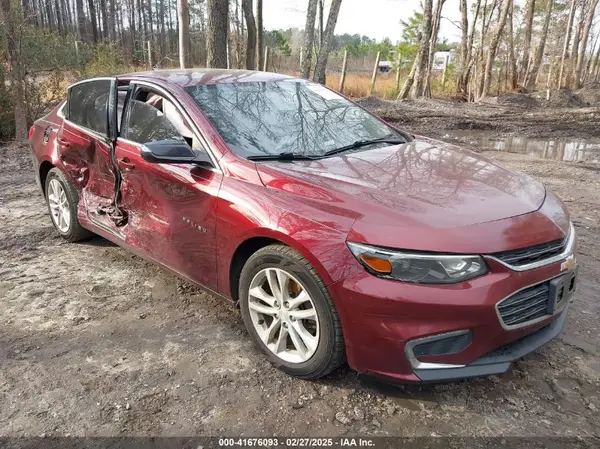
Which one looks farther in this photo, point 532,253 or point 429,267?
point 532,253

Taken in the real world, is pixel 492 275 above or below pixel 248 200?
below

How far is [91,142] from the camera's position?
3920 mm

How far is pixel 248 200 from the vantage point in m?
2.68

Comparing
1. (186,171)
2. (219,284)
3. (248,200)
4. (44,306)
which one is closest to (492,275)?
(248,200)

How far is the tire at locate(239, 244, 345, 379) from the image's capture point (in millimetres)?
2410

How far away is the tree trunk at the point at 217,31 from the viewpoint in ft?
31.4

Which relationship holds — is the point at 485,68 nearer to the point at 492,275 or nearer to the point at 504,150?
the point at 504,150

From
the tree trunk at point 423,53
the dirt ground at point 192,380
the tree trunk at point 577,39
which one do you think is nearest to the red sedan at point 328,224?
the dirt ground at point 192,380

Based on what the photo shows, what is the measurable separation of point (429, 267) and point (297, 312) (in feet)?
2.51

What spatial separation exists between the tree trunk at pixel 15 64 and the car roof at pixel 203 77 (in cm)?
627

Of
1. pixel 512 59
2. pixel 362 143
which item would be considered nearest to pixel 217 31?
pixel 362 143

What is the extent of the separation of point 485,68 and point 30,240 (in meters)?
20.8

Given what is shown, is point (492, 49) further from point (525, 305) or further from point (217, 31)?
point (525, 305)

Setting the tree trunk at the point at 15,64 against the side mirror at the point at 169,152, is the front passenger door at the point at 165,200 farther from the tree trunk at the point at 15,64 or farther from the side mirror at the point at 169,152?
the tree trunk at the point at 15,64
